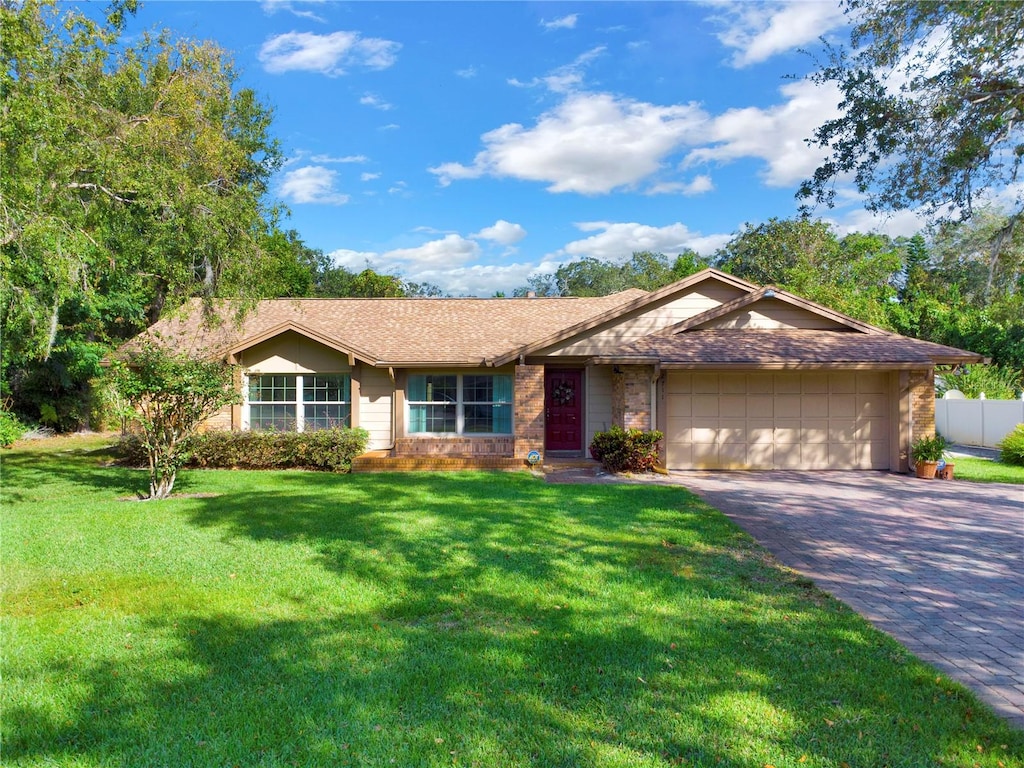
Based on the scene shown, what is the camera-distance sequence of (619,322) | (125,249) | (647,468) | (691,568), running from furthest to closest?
1. (619,322)
2. (647,468)
3. (125,249)
4. (691,568)

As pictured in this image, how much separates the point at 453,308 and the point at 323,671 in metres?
17.1

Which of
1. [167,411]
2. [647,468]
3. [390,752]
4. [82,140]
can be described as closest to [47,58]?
[82,140]

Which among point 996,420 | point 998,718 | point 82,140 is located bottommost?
point 998,718

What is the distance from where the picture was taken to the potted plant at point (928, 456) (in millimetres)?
14031

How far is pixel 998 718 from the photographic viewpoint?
13.1ft

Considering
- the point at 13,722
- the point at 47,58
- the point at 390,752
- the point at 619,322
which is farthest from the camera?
the point at 619,322

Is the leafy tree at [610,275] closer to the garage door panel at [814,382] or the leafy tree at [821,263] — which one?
the leafy tree at [821,263]

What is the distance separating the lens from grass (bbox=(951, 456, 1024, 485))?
1401cm

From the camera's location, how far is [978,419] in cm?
2078

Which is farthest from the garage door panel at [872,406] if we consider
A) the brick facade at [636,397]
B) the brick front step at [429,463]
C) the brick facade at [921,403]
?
the brick front step at [429,463]

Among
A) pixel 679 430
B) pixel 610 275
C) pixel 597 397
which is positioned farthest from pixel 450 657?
pixel 610 275

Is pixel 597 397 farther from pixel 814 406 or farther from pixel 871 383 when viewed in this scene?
pixel 871 383

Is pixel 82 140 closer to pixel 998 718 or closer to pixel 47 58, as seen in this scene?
pixel 47 58

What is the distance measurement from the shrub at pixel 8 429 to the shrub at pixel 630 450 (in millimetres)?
18272
